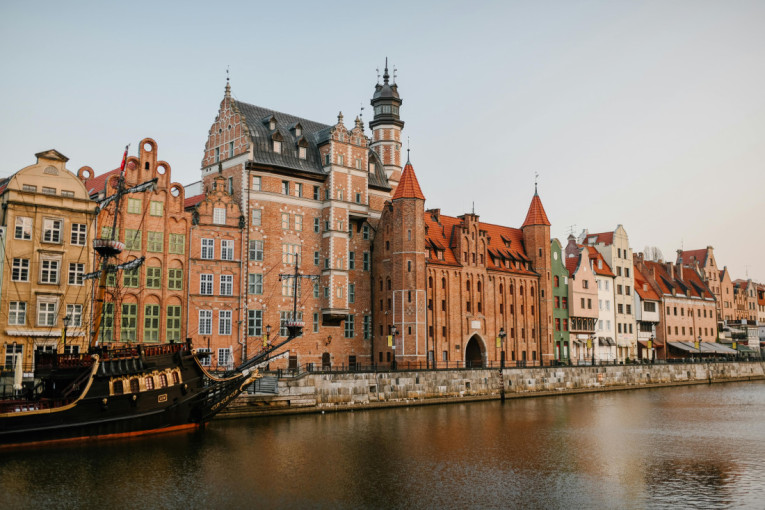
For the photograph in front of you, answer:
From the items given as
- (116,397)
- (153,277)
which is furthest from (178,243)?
(116,397)

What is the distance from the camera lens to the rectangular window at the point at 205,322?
205 ft

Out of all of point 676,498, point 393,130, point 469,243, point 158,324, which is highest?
point 393,130

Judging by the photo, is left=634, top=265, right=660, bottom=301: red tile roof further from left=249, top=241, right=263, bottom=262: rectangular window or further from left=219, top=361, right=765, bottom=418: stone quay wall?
left=249, top=241, right=263, bottom=262: rectangular window

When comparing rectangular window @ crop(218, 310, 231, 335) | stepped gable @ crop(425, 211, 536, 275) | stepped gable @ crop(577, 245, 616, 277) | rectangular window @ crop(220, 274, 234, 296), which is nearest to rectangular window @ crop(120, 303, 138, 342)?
rectangular window @ crop(218, 310, 231, 335)

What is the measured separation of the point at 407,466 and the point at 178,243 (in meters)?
34.6

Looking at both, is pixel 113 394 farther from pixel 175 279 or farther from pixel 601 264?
pixel 601 264

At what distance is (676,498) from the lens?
97.5 feet

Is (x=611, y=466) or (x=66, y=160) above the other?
(x=66, y=160)

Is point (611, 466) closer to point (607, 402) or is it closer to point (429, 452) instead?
point (429, 452)

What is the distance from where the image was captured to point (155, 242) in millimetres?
60625

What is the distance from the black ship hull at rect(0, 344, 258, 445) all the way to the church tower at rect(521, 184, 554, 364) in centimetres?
4889

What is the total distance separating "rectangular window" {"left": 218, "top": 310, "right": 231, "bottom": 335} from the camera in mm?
63656

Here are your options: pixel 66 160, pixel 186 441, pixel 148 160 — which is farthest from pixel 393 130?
pixel 186 441

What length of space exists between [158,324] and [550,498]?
132 feet
